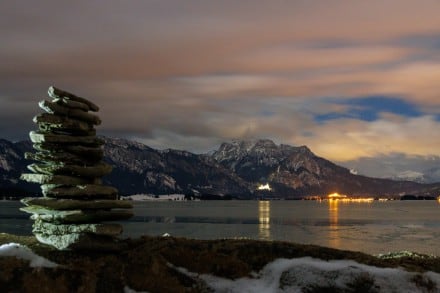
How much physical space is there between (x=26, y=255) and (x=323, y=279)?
51.6 feet

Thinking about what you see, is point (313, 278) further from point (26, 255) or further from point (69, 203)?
point (26, 255)

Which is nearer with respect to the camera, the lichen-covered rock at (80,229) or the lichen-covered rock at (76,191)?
the lichen-covered rock at (80,229)

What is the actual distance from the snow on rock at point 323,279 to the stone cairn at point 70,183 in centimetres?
576

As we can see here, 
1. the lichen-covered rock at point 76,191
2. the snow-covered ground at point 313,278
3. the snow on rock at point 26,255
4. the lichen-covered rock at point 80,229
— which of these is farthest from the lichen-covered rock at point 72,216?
the snow on rock at point 26,255

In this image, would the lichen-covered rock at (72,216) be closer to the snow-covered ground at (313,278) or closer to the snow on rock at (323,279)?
the snow-covered ground at (313,278)

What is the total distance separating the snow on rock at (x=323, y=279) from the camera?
92.8ft

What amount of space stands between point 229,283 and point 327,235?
372 ft

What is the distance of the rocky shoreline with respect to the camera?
26.8m

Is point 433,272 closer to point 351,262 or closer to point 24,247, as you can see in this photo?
point 351,262

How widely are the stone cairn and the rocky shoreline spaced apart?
96 cm

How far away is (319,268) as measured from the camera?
2978 centimetres

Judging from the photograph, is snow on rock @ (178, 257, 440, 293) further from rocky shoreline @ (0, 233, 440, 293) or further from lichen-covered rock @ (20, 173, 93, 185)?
lichen-covered rock @ (20, 173, 93, 185)

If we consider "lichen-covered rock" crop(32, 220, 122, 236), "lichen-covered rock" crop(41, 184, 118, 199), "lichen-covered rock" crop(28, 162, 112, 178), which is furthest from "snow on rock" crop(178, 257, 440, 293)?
"lichen-covered rock" crop(28, 162, 112, 178)

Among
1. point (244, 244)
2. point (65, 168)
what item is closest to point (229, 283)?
point (244, 244)
